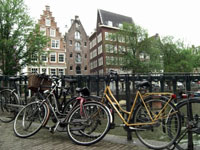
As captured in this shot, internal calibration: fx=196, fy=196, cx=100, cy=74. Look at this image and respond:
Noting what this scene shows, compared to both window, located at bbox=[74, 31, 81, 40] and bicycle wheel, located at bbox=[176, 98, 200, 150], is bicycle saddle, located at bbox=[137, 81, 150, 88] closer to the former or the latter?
bicycle wheel, located at bbox=[176, 98, 200, 150]

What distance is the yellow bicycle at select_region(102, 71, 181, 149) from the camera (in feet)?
9.09

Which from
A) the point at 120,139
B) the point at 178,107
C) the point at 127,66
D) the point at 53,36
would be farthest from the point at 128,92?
the point at 53,36

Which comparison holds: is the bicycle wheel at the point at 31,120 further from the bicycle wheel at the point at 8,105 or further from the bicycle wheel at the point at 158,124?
the bicycle wheel at the point at 158,124

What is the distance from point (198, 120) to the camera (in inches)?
110

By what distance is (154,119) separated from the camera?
9.52 ft

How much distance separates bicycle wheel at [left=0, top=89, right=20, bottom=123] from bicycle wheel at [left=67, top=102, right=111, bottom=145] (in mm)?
2305

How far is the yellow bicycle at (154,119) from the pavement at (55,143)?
0.24 m

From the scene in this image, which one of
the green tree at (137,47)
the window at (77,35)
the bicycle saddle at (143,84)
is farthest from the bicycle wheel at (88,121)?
the window at (77,35)

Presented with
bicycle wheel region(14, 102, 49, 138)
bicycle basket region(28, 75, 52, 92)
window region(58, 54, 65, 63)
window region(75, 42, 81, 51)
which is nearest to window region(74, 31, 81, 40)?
window region(75, 42, 81, 51)

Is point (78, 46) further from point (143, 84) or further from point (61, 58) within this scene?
point (143, 84)

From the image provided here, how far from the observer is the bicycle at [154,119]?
2770 millimetres

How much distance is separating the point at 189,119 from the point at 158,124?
0.43 metres

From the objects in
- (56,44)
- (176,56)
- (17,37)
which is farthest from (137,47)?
(17,37)

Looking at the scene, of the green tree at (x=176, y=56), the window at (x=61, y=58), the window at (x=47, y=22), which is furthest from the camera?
the window at (x=61, y=58)
